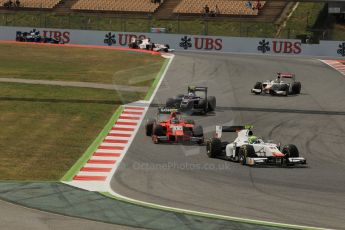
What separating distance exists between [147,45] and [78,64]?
13182 millimetres

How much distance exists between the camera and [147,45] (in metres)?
64.8

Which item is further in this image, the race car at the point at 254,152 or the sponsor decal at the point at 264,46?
the sponsor decal at the point at 264,46


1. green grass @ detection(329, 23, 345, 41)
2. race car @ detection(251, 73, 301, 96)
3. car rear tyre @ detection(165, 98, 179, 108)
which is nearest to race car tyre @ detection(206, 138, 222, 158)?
car rear tyre @ detection(165, 98, 179, 108)

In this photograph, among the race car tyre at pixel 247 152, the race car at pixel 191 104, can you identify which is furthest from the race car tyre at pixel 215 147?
the race car at pixel 191 104

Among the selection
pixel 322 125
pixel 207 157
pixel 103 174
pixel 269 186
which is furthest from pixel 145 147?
pixel 322 125

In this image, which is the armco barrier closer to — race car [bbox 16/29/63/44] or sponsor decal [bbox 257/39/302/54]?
sponsor decal [bbox 257/39/302/54]

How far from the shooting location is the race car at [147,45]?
208 ft

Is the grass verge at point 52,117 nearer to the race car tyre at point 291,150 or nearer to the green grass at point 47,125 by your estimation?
the green grass at point 47,125

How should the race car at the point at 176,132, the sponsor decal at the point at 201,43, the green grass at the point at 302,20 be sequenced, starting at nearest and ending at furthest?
the race car at the point at 176,132 < the sponsor decal at the point at 201,43 < the green grass at the point at 302,20

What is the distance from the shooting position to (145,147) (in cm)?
2502

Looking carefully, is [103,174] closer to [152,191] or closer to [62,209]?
[152,191]

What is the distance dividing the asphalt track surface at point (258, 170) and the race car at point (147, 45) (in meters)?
21.6

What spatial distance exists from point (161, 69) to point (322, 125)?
808 inches

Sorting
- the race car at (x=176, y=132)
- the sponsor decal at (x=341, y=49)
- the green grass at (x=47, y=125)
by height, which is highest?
the race car at (x=176, y=132)
